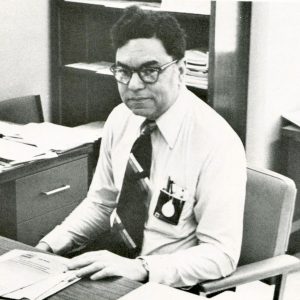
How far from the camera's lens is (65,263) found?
153 cm

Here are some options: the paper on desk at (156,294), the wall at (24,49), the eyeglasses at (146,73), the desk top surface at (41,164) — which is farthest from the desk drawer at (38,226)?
the paper on desk at (156,294)

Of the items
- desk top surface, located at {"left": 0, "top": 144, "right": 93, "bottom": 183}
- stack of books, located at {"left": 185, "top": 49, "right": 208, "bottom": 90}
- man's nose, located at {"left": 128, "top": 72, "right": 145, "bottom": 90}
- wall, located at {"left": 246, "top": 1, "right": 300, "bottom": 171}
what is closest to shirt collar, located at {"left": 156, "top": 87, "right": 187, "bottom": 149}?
man's nose, located at {"left": 128, "top": 72, "right": 145, "bottom": 90}

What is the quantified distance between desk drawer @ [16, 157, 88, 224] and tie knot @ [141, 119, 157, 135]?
2.40ft

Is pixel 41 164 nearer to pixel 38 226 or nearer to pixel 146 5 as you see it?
pixel 38 226

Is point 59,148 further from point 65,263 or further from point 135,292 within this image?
point 135,292

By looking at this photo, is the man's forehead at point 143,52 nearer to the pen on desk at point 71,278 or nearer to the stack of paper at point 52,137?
the pen on desk at point 71,278

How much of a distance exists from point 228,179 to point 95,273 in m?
0.43

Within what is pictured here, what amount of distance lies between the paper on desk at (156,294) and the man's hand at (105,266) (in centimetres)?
12

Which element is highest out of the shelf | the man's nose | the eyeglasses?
the shelf

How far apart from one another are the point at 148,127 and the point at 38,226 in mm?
891

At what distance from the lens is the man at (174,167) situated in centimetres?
166

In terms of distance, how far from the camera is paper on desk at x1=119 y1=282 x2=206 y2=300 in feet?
4.28

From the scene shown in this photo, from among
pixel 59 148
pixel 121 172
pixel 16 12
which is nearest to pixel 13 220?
pixel 59 148

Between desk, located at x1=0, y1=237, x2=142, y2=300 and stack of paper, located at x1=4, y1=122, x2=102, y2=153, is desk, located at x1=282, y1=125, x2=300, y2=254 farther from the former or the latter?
desk, located at x1=0, y1=237, x2=142, y2=300
